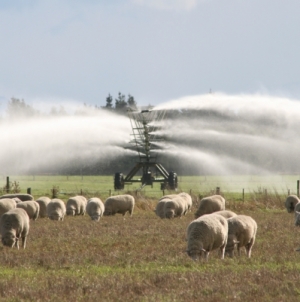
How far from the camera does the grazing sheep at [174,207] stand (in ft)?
121

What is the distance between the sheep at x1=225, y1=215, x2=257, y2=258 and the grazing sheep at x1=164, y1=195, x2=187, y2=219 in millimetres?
15225

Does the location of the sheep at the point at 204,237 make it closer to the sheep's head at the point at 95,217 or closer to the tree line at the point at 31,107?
the sheep's head at the point at 95,217

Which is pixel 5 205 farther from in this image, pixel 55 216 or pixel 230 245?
pixel 230 245

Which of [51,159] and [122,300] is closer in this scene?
[122,300]

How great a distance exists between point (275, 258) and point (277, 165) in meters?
107

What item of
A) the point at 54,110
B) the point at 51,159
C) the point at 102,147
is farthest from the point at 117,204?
the point at 54,110

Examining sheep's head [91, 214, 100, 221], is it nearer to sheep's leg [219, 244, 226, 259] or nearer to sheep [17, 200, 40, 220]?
sheep [17, 200, 40, 220]

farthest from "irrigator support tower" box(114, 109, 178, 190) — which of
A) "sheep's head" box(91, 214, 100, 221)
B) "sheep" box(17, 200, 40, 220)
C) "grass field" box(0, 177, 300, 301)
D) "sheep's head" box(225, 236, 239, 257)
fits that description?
"sheep's head" box(225, 236, 239, 257)

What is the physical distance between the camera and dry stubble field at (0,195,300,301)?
14.8 meters

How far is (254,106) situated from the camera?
59.0 meters

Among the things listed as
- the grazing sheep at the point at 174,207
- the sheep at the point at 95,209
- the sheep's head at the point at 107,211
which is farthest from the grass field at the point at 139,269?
the sheep's head at the point at 107,211

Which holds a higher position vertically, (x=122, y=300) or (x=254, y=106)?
(x=254, y=106)

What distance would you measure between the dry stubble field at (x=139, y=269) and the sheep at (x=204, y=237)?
1.00 ft

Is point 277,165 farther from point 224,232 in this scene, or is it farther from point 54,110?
point 224,232
